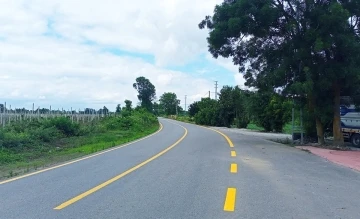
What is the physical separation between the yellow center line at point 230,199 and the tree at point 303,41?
13514mm

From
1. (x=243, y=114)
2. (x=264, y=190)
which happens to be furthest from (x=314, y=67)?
(x=243, y=114)

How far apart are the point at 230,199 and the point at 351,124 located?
70.3 feet

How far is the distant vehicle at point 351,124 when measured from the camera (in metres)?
26.4

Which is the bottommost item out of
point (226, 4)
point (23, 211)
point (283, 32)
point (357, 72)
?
point (23, 211)

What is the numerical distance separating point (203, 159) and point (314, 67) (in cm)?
1063

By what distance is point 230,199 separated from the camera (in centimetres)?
826

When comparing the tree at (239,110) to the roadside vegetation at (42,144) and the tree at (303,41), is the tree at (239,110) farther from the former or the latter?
the tree at (303,41)

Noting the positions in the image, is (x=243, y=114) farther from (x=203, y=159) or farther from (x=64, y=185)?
(x=64, y=185)

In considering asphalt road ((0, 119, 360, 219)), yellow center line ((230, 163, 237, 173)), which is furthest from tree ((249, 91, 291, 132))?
asphalt road ((0, 119, 360, 219))

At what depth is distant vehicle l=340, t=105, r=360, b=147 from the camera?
26.4 m

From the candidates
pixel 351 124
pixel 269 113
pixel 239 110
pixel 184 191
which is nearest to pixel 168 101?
pixel 239 110

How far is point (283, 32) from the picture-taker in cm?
2509

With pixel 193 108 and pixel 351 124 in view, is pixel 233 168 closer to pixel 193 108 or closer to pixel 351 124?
pixel 351 124

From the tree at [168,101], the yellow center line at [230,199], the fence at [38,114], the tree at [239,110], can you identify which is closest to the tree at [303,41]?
the yellow center line at [230,199]
